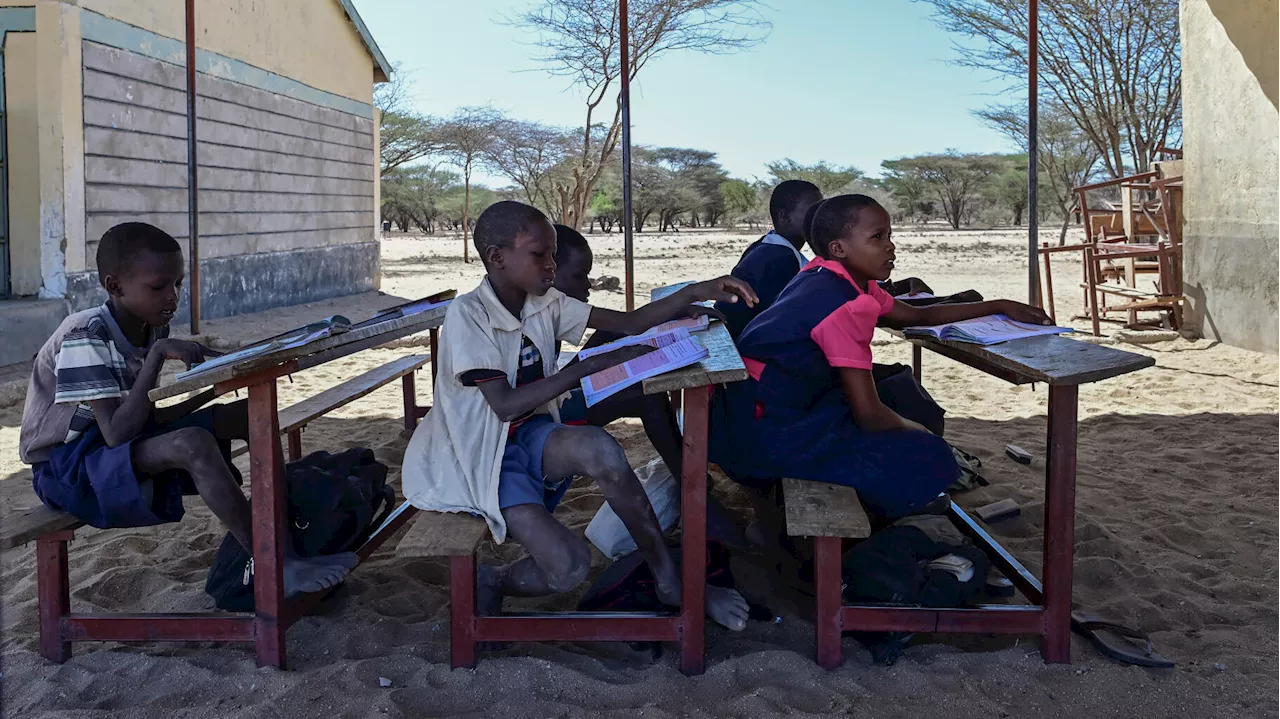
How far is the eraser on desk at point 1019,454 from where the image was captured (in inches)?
181

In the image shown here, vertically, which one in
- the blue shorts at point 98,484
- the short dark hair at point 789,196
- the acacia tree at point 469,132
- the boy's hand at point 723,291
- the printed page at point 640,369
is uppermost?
the acacia tree at point 469,132

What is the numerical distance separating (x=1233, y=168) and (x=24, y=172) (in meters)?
9.42

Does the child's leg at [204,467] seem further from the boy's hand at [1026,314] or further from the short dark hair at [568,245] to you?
the boy's hand at [1026,314]

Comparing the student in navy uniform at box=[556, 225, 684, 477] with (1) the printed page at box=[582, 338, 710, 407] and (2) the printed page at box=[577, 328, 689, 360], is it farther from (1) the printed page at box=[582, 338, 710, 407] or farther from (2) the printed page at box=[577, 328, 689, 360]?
(1) the printed page at box=[582, 338, 710, 407]

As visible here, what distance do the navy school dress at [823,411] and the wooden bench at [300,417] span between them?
1595 mm

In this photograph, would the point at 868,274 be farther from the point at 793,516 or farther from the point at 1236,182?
the point at 1236,182

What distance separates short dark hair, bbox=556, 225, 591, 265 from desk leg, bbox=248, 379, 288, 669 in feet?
4.38

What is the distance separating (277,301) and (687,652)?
1074 centimetres

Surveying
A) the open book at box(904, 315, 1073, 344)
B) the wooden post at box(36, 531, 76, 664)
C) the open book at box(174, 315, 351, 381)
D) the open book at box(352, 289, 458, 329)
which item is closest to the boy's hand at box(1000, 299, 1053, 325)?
the open book at box(904, 315, 1073, 344)

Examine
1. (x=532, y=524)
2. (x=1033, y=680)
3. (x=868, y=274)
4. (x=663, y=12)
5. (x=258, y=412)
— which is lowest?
(x=1033, y=680)

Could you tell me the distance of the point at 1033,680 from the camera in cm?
248

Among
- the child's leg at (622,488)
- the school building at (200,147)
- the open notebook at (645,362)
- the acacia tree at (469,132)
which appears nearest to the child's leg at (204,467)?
the child's leg at (622,488)

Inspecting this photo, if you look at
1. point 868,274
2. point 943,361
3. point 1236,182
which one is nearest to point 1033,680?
point 868,274

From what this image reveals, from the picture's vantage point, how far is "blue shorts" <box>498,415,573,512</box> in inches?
103
